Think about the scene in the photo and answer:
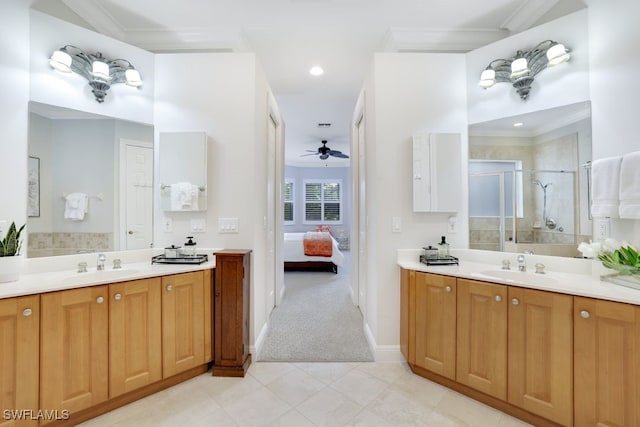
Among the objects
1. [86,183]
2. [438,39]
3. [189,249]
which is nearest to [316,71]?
[438,39]

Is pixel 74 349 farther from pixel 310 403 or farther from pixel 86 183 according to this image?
pixel 310 403

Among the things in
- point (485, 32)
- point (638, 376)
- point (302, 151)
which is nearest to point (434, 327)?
point (638, 376)

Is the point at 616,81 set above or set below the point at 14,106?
above

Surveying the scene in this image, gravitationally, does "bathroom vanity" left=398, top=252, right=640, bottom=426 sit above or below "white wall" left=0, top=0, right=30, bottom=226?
below

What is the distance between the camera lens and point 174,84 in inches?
95.1

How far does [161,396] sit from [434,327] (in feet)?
6.70

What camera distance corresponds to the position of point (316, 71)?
10.6ft

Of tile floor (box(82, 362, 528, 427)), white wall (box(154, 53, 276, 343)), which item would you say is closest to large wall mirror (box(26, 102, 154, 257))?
white wall (box(154, 53, 276, 343))

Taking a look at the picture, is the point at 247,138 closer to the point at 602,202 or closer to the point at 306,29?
the point at 306,29

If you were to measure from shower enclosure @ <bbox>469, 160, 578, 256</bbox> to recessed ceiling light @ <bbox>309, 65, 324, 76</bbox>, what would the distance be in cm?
208

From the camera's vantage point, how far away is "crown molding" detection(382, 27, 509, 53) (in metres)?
2.56

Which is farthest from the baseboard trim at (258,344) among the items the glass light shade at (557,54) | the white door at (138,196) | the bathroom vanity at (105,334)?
the glass light shade at (557,54)

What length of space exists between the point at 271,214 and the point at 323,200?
5860 mm

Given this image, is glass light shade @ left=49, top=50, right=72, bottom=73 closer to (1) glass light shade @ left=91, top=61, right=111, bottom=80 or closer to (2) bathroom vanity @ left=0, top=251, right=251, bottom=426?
(1) glass light shade @ left=91, top=61, right=111, bottom=80
